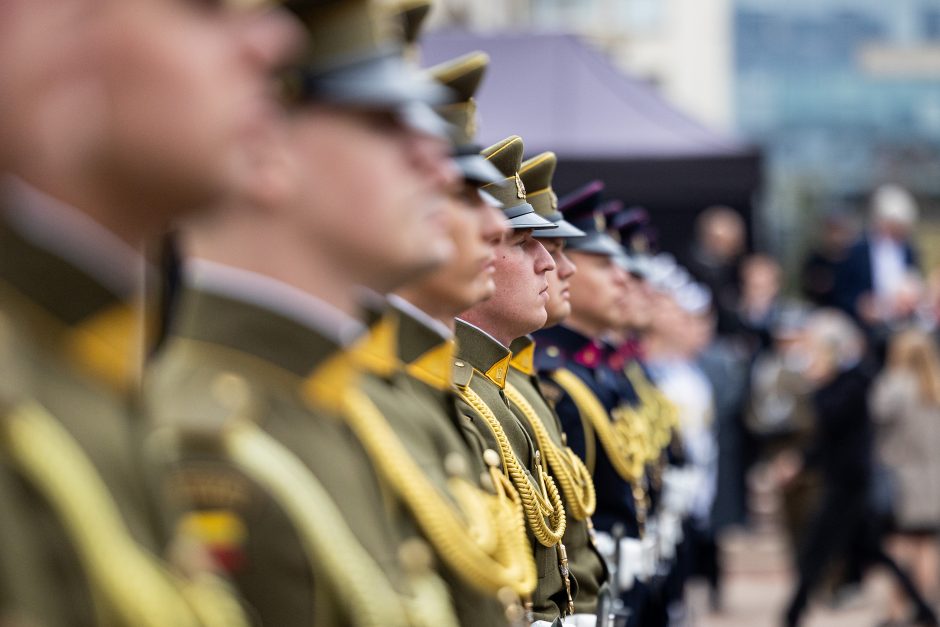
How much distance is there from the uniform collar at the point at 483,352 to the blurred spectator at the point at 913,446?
21.6 ft

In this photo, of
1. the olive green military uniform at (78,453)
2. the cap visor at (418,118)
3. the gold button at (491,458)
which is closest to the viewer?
the olive green military uniform at (78,453)

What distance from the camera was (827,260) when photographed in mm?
16812

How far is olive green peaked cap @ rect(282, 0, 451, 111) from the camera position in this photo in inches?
91.6

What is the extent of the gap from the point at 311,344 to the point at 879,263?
44.0ft

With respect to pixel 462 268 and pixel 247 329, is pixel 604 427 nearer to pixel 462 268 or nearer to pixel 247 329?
pixel 462 268

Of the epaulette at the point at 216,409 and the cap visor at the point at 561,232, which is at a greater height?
the epaulette at the point at 216,409

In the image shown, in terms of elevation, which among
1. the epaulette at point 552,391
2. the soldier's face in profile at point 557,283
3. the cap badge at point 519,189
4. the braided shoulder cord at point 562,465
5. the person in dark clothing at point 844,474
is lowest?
the person in dark clothing at point 844,474

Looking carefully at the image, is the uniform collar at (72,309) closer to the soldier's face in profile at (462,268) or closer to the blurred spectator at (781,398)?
the soldier's face in profile at (462,268)

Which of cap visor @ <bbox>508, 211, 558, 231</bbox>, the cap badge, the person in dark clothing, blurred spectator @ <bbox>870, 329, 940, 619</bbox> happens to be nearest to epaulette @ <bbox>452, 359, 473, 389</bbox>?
cap visor @ <bbox>508, 211, 558, 231</bbox>

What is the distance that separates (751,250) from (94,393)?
53.2 ft

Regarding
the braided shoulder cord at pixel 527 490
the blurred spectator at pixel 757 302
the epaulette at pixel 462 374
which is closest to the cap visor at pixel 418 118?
the braided shoulder cord at pixel 527 490

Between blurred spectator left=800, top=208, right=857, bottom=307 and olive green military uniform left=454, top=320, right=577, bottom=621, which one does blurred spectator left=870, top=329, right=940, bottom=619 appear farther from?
olive green military uniform left=454, top=320, right=577, bottom=621

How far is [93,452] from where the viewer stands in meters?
1.84

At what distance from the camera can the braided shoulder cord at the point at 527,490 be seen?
3.86 metres
